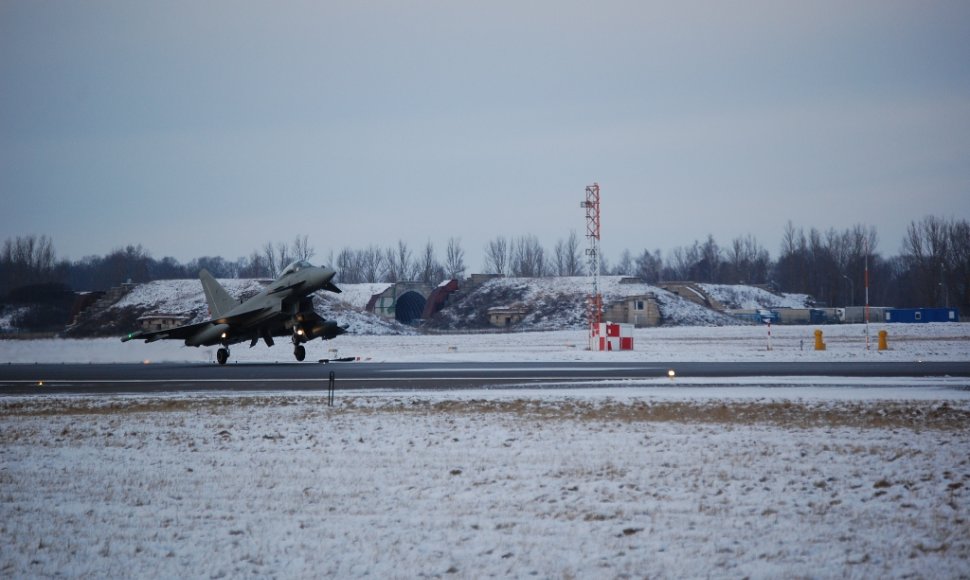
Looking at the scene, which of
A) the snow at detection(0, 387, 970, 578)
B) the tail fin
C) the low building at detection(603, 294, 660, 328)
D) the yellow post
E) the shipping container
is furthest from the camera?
the low building at detection(603, 294, 660, 328)

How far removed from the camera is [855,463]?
1127 cm

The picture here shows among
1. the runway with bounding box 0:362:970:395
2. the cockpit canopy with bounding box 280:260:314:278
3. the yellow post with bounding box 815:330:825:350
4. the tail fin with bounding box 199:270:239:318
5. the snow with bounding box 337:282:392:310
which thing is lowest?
the runway with bounding box 0:362:970:395

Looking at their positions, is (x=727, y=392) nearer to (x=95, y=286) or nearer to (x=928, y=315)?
(x=928, y=315)

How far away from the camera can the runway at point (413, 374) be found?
2567cm

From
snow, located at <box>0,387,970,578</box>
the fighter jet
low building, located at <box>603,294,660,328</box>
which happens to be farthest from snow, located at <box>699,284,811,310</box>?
snow, located at <box>0,387,970,578</box>

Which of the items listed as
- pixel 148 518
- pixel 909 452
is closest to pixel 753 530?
pixel 909 452

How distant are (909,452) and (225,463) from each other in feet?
32.5

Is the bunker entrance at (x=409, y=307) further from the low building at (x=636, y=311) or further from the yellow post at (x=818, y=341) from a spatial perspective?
the yellow post at (x=818, y=341)

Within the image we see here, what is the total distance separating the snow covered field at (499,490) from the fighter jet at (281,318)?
19309 mm

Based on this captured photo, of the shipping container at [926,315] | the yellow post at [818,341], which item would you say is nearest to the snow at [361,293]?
the shipping container at [926,315]

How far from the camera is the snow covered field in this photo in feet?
24.8

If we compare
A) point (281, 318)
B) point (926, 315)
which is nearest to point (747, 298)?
point (926, 315)

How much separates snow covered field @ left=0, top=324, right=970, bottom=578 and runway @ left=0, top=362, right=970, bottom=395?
6.70 meters

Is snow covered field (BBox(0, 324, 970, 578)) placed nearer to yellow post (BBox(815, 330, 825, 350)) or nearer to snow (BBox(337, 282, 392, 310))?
yellow post (BBox(815, 330, 825, 350))
